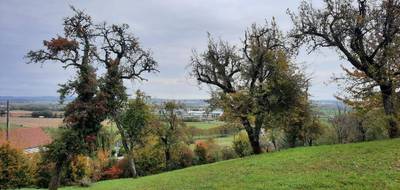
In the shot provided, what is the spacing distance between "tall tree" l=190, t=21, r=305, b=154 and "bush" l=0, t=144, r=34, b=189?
20958mm

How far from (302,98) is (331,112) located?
1327 inches

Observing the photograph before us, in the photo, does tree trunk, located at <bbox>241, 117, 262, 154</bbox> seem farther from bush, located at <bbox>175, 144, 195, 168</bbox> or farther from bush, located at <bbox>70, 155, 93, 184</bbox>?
bush, located at <bbox>175, 144, 195, 168</bbox>

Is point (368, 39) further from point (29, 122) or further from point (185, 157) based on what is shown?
point (29, 122)

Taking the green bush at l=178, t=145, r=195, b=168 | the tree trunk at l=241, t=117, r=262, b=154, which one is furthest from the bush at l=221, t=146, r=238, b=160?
the tree trunk at l=241, t=117, r=262, b=154

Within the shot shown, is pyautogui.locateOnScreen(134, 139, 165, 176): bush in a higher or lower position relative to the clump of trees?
lower

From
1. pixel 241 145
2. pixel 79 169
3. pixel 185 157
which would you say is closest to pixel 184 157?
pixel 185 157

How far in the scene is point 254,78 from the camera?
33.3m

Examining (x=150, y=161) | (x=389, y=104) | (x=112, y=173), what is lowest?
(x=112, y=173)

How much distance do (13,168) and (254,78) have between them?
26212mm

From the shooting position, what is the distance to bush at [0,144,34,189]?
39.9 meters

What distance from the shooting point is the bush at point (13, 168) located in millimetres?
39900

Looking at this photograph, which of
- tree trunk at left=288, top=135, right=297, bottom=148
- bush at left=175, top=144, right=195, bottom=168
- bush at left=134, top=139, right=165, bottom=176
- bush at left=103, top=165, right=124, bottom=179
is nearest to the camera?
tree trunk at left=288, top=135, right=297, bottom=148

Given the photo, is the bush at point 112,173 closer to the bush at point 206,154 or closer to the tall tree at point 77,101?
the bush at point 206,154

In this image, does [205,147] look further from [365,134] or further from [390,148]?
[390,148]
